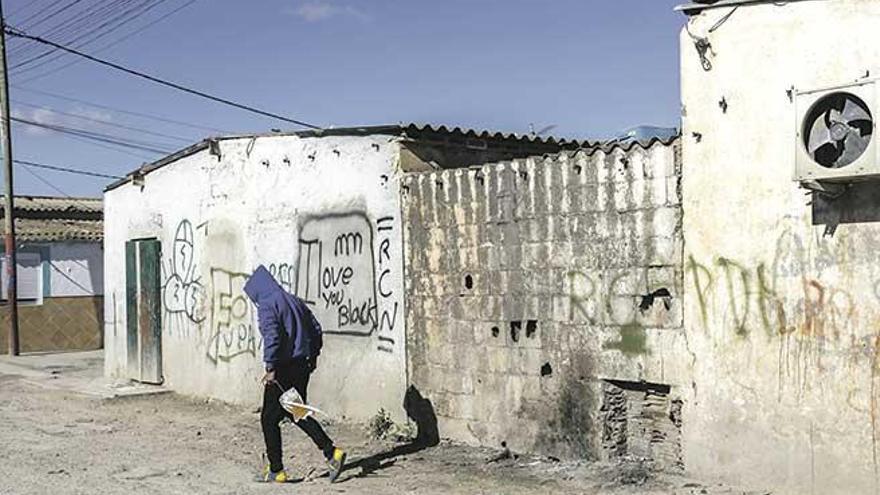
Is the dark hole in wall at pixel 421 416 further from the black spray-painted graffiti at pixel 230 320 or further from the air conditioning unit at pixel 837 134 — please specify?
the air conditioning unit at pixel 837 134

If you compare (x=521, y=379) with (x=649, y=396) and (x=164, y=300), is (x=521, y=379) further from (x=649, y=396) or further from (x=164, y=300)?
(x=164, y=300)

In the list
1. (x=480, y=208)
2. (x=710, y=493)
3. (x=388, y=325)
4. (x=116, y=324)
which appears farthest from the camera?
(x=116, y=324)

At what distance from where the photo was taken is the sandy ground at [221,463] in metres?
7.63

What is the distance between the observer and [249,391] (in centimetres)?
1233

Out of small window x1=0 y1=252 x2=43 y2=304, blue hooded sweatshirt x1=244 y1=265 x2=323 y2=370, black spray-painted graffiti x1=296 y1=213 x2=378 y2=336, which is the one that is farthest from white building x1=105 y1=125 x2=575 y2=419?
small window x1=0 y1=252 x2=43 y2=304

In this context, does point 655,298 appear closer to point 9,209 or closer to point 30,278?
point 9,209

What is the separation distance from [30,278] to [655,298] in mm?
19130

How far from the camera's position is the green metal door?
14617mm

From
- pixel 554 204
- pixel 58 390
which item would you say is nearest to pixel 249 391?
pixel 58 390

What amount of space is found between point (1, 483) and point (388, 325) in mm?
3882

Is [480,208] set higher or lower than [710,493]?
higher

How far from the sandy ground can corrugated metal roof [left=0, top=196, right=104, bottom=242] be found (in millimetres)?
11424

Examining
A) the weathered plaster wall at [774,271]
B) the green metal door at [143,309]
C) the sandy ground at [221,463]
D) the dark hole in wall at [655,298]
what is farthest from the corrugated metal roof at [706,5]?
the green metal door at [143,309]

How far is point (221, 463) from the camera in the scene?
897cm
